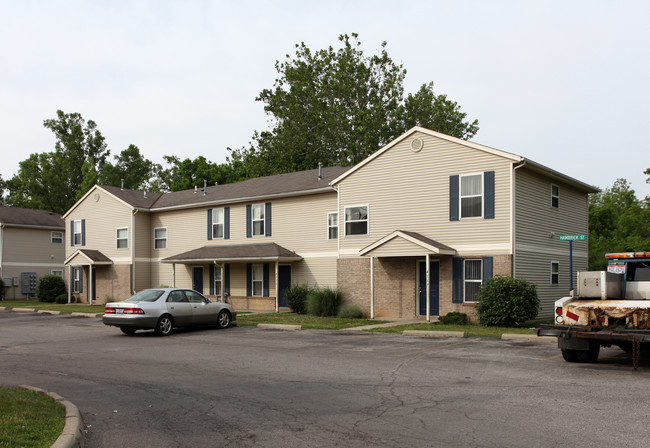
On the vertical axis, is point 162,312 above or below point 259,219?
below

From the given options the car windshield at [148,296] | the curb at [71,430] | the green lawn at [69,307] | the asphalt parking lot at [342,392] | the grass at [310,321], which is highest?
the car windshield at [148,296]

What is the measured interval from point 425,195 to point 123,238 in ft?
67.5

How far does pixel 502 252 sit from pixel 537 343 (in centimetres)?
595

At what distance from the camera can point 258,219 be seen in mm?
30391

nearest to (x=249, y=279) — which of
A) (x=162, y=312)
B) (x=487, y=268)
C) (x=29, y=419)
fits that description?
(x=162, y=312)

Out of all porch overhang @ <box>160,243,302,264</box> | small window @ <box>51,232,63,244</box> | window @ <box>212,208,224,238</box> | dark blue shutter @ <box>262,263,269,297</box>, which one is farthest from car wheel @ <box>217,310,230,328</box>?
small window @ <box>51,232,63,244</box>

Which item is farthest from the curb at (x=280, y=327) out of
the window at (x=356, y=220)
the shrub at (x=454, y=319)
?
the window at (x=356, y=220)

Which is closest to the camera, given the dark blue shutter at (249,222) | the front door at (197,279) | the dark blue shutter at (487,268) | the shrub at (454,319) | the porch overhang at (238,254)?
the shrub at (454,319)

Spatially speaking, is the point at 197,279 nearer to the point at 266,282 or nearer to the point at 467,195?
the point at 266,282

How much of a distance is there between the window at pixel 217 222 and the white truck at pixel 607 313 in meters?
21.9

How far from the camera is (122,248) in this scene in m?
36.1

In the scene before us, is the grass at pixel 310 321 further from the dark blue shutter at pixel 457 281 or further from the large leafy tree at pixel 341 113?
the large leafy tree at pixel 341 113

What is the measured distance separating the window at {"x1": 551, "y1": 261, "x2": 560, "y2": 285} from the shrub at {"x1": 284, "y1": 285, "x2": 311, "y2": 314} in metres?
10.1

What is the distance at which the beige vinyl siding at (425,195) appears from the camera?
21.2 m
